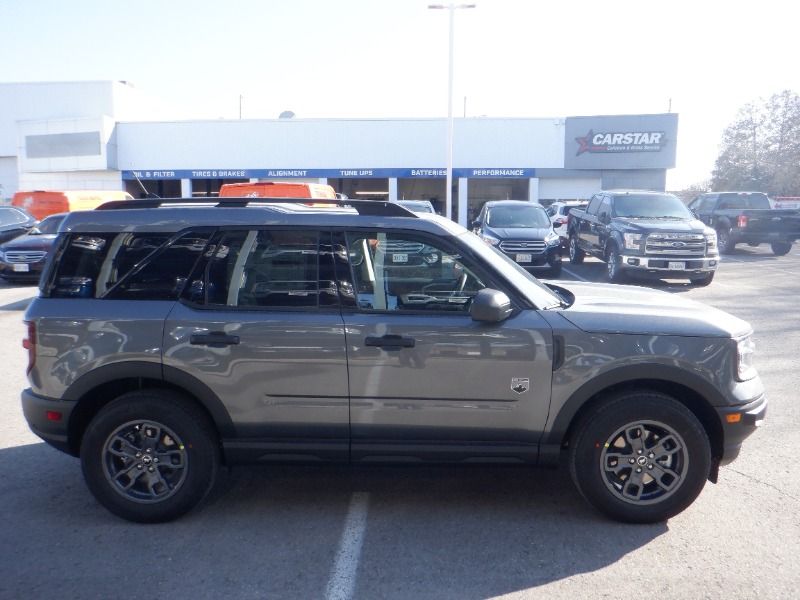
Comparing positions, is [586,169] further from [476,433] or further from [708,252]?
[476,433]

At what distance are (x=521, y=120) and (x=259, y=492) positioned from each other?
34.6 metres

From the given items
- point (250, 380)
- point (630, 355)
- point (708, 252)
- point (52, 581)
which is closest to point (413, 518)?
point (250, 380)

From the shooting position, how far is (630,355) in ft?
13.5

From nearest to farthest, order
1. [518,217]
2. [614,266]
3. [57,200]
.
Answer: [614,266] < [518,217] < [57,200]

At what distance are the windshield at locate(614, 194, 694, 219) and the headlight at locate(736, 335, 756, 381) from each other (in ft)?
39.3

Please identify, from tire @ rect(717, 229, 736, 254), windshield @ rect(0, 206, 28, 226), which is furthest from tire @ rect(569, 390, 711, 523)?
tire @ rect(717, 229, 736, 254)

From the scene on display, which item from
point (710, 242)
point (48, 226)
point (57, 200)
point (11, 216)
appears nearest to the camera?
point (710, 242)

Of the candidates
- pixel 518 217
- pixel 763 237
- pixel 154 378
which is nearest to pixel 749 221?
pixel 763 237

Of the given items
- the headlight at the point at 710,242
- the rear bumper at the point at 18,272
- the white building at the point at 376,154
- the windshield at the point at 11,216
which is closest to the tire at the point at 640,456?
the headlight at the point at 710,242

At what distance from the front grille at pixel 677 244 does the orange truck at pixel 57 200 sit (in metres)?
16.2

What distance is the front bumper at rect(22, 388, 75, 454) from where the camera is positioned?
4289 millimetres

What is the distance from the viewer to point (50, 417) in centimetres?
432

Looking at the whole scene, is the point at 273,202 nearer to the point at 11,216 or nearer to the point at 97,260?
the point at 97,260

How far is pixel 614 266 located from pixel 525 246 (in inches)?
82.0
